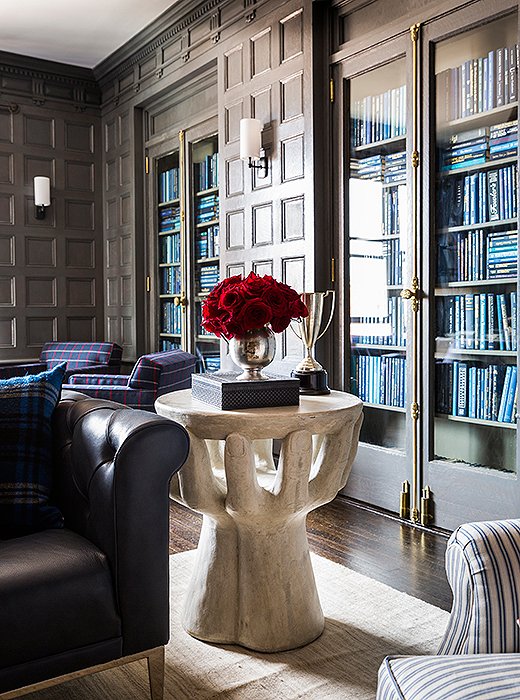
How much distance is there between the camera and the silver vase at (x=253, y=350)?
2223mm

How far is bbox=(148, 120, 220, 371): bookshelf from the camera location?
4.93 m

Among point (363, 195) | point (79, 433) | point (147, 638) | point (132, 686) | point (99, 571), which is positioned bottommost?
point (132, 686)

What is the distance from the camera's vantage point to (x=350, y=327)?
3762mm

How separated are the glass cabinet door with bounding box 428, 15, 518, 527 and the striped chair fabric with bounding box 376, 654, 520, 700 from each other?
6.05ft

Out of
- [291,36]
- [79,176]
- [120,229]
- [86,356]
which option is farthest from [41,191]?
[291,36]

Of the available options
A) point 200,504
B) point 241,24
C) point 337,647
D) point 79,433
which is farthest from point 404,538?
point 241,24

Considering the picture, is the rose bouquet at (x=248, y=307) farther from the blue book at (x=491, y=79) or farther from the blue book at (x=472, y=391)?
the blue book at (x=491, y=79)

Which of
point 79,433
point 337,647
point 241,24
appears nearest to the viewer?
point 79,433

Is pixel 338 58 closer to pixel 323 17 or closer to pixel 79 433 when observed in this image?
pixel 323 17

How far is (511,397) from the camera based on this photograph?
293 centimetres

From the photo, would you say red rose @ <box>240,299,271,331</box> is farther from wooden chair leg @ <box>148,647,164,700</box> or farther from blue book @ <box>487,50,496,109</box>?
blue book @ <box>487,50,496,109</box>

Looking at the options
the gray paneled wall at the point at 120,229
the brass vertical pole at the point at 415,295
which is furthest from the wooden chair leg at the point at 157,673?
the gray paneled wall at the point at 120,229

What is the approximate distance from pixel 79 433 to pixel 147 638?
560mm

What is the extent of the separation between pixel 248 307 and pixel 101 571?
2.89 ft
